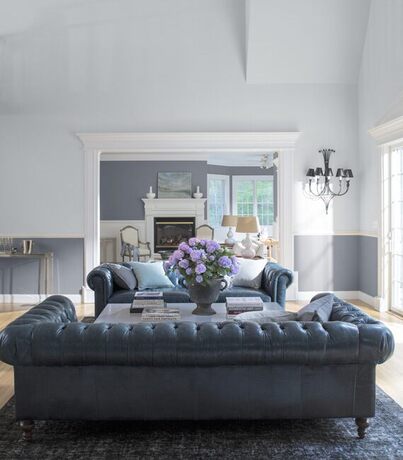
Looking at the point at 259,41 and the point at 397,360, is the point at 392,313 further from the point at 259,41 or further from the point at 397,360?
the point at 259,41

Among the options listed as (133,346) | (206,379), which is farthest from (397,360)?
(133,346)

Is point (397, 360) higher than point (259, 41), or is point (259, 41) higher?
point (259, 41)

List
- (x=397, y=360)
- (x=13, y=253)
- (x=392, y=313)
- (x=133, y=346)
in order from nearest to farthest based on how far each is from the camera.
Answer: (x=133, y=346), (x=397, y=360), (x=392, y=313), (x=13, y=253)

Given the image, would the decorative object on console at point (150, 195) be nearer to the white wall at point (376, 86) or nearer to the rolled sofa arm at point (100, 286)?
the white wall at point (376, 86)

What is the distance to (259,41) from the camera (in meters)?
6.92

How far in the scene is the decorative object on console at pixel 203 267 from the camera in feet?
13.7

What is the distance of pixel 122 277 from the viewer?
564cm

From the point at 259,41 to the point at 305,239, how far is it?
8.95 feet

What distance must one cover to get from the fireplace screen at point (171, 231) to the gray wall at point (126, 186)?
0.49 metres

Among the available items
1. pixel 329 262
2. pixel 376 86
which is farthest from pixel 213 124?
pixel 329 262

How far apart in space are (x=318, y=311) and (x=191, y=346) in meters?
0.84

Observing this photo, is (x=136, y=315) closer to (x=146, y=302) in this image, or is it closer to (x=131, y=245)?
(x=146, y=302)

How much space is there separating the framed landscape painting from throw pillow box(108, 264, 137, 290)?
6.71 meters

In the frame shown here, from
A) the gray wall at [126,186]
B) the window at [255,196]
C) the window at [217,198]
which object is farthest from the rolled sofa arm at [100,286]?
the window at [255,196]
